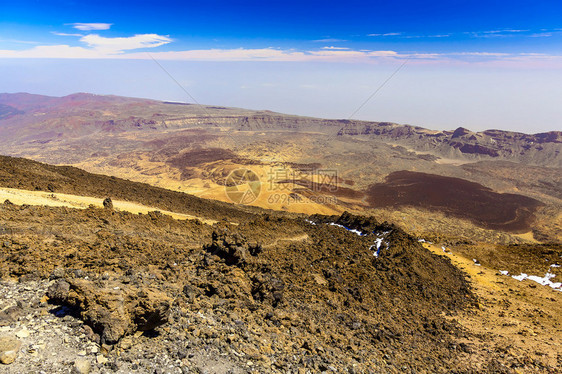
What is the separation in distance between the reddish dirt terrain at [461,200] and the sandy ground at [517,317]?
31718mm

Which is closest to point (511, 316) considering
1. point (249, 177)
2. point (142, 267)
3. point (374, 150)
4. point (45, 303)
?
point (142, 267)

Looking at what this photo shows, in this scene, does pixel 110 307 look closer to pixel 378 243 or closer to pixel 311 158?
pixel 378 243

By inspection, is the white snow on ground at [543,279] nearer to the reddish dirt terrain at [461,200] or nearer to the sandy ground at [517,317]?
the sandy ground at [517,317]

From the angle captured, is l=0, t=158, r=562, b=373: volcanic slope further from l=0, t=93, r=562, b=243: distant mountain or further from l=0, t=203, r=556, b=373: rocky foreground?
l=0, t=93, r=562, b=243: distant mountain

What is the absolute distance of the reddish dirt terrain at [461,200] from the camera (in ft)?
145

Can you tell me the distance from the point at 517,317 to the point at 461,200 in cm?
4641

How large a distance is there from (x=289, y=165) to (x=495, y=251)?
56.3 meters

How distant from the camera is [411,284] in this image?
1288 cm

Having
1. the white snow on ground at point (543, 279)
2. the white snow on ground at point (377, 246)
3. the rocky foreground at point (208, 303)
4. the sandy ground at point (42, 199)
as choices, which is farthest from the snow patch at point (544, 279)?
the sandy ground at point (42, 199)

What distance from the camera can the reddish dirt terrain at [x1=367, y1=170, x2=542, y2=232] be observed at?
145ft

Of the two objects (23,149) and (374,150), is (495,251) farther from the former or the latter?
(23,149)

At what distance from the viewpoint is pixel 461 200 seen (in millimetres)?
51719

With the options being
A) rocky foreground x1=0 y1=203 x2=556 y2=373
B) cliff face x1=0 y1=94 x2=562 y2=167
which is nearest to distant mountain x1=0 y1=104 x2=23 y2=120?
cliff face x1=0 y1=94 x2=562 y2=167

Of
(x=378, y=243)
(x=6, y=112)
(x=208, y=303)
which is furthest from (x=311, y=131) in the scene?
(x=6, y=112)
